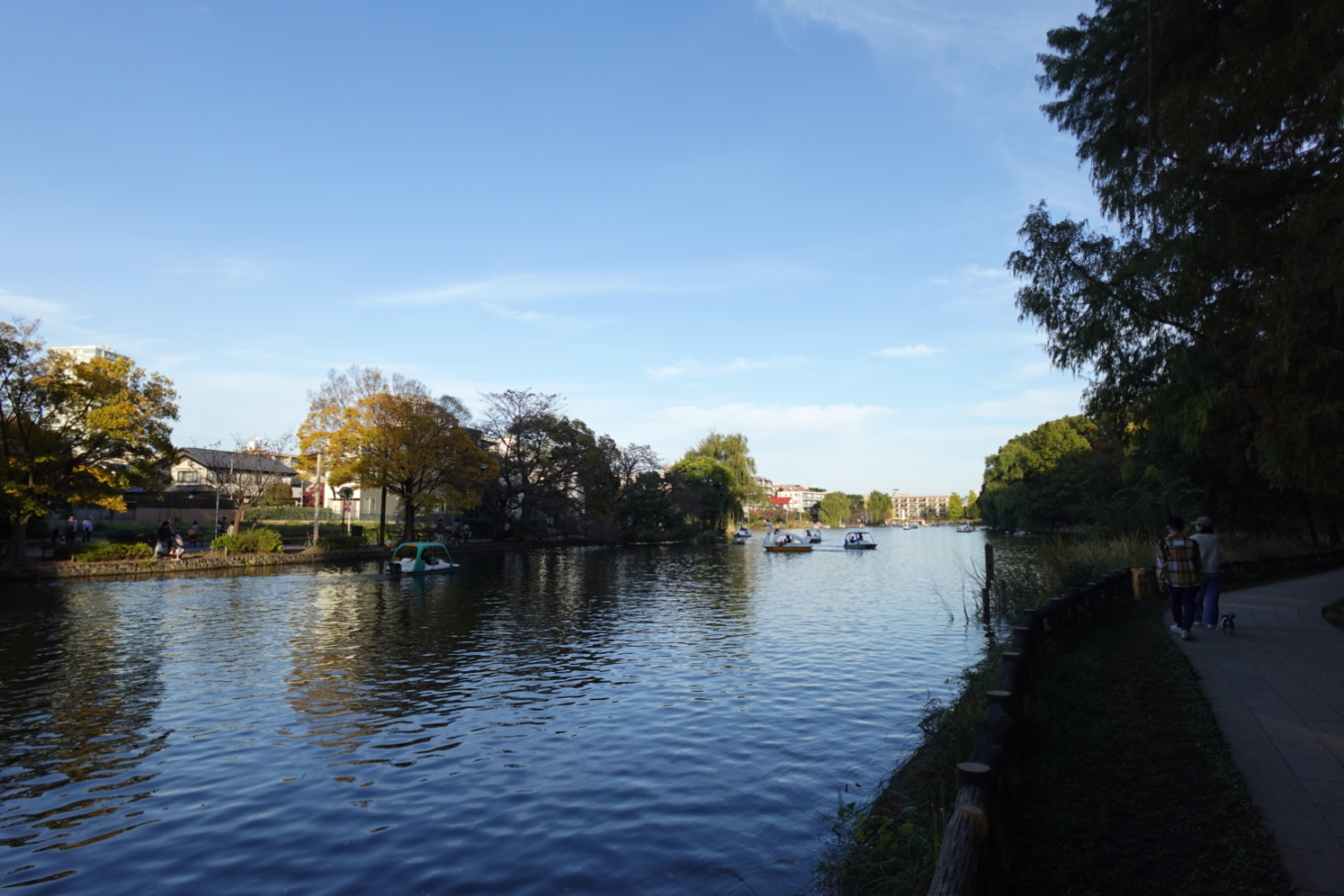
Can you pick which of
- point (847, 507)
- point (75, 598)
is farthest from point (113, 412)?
point (847, 507)

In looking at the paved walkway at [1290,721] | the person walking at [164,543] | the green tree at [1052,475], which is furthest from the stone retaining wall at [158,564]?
the green tree at [1052,475]

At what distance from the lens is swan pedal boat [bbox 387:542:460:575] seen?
33938 mm

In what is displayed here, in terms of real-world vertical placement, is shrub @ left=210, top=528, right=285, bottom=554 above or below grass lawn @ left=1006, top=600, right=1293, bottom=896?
above

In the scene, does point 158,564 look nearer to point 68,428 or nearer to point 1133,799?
point 68,428

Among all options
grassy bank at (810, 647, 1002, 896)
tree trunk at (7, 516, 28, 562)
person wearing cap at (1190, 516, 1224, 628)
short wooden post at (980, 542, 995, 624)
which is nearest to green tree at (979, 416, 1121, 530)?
short wooden post at (980, 542, 995, 624)

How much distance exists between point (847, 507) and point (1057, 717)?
187220mm

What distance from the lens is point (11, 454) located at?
29.3m

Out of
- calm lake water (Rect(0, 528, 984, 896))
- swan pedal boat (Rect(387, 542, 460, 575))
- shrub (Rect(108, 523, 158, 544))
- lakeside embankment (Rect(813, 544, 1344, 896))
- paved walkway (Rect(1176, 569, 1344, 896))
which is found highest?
shrub (Rect(108, 523, 158, 544))

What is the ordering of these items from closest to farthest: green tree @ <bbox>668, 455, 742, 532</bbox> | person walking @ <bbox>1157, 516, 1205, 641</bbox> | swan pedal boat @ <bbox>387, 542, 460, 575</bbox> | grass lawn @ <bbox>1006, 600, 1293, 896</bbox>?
1. grass lawn @ <bbox>1006, 600, 1293, 896</bbox>
2. person walking @ <bbox>1157, 516, 1205, 641</bbox>
3. swan pedal boat @ <bbox>387, 542, 460, 575</bbox>
4. green tree @ <bbox>668, 455, 742, 532</bbox>

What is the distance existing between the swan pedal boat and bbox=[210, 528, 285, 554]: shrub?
6.56 m

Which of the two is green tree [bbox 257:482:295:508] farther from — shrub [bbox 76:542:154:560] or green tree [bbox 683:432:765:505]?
green tree [bbox 683:432:765:505]

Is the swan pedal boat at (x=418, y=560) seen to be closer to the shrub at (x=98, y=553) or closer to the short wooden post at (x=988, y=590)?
the shrub at (x=98, y=553)

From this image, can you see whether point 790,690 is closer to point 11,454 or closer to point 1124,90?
point 1124,90

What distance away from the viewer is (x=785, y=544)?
5947 cm
